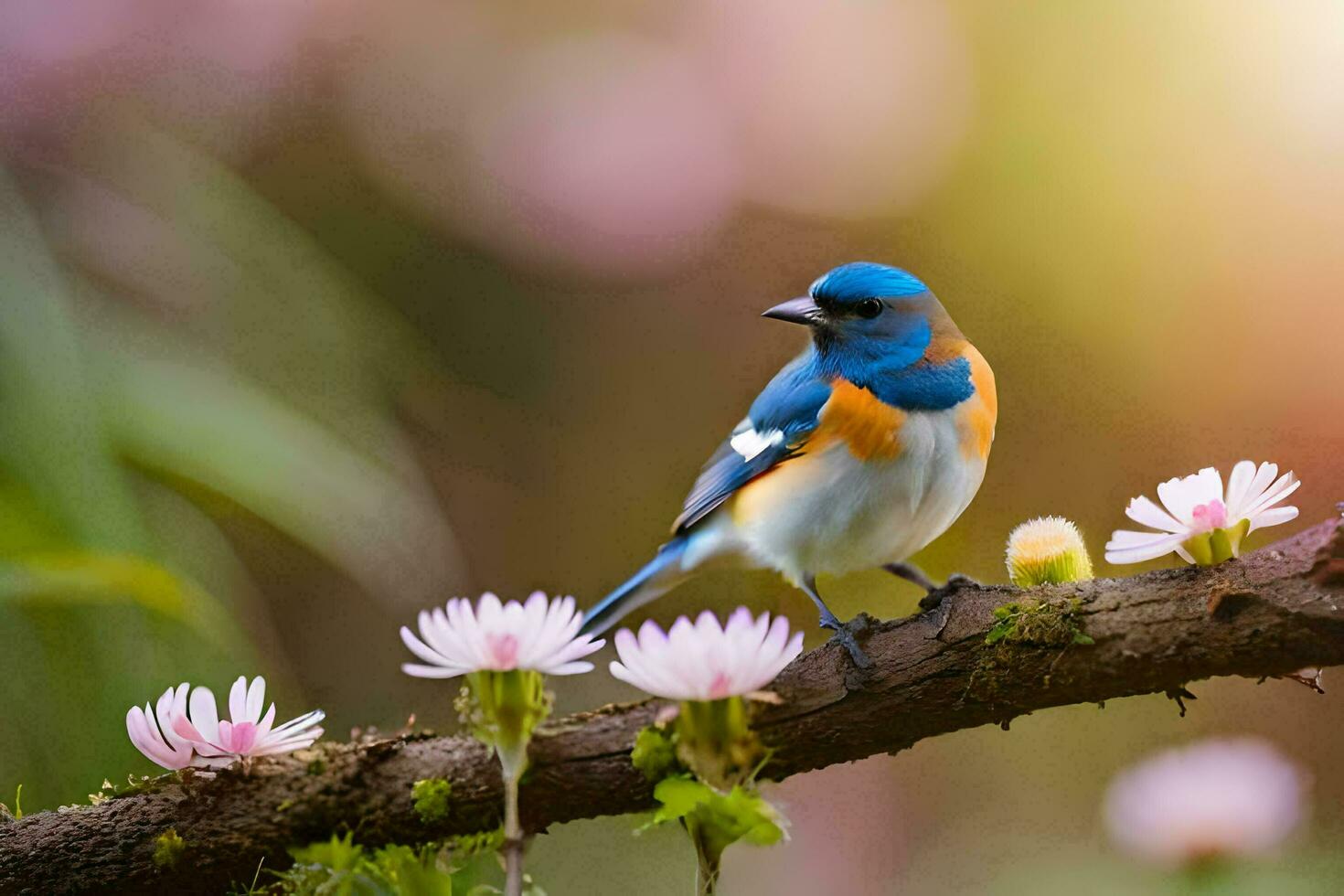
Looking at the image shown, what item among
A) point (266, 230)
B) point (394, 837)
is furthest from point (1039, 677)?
point (266, 230)

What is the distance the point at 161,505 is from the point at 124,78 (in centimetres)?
46

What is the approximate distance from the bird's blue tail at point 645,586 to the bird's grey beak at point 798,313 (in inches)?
8.6

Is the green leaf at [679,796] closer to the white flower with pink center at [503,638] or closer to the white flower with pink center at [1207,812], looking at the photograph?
the white flower with pink center at [503,638]

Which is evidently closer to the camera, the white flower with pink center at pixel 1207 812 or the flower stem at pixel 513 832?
the flower stem at pixel 513 832

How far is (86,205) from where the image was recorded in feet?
4.35

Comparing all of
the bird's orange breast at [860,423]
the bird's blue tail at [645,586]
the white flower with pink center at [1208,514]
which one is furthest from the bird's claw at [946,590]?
the bird's blue tail at [645,586]

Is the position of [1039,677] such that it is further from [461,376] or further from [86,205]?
[461,376]

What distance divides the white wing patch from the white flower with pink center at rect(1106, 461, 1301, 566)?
0.46 m

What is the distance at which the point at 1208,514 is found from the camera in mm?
563

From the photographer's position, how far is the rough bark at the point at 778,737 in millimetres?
580

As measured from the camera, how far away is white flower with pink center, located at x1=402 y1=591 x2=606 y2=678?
498mm

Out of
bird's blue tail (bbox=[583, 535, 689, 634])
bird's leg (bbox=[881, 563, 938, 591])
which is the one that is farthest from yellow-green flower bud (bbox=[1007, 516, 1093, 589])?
bird's blue tail (bbox=[583, 535, 689, 634])

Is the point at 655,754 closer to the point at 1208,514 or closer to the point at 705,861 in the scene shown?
the point at 705,861

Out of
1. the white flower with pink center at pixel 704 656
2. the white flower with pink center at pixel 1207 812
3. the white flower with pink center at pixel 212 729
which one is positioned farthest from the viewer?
the white flower with pink center at pixel 1207 812
